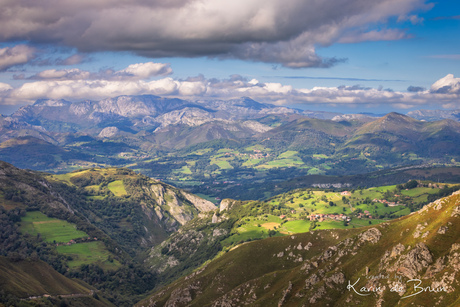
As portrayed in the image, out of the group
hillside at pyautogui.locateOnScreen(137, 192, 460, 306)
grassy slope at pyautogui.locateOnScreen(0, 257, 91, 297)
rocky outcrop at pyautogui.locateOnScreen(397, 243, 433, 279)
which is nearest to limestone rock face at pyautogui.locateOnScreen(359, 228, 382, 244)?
hillside at pyautogui.locateOnScreen(137, 192, 460, 306)

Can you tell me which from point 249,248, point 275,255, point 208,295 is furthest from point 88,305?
point 275,255

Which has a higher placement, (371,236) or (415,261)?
(415,261)

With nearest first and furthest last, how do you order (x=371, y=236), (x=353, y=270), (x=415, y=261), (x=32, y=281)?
1. (x=415, y=261)
2. (x=353, y=270)
3. (x=371, y=236)
4. (x=32, y=281)

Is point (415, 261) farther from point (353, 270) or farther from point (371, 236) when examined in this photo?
point (371, 236)

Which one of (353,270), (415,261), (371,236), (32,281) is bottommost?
(32,281)

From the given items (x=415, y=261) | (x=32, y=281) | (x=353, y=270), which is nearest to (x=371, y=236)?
(x=353, y=270)

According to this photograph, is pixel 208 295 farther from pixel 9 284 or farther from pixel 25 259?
pixel 25 259

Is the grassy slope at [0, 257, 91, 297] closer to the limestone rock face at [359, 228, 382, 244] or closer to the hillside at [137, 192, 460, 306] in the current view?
the hillside at [137, 192, 460, 306]

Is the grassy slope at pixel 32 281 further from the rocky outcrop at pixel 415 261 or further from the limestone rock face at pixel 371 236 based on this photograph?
the rocky outcrop at pixel 415 261

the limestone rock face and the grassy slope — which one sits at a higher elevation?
the limestone rock face
